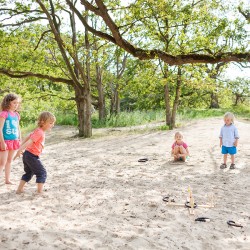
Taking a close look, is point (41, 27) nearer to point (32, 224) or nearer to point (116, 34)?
point (116, 34)

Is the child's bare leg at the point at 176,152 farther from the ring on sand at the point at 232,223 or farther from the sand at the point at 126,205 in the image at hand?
the ring on sand at the point at 232,223

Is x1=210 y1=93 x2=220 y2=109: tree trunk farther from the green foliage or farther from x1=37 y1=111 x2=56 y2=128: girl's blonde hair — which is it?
x1=37 y1=111 x2=56 y2=128: girl's blonde hair

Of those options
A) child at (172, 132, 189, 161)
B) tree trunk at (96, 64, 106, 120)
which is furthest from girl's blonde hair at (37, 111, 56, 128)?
tree trunk at (96, 64, 106, 120)

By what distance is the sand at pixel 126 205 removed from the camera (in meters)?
3.48

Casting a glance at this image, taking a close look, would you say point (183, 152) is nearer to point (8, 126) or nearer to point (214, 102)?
point (8, 126)

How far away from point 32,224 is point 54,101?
1327cm

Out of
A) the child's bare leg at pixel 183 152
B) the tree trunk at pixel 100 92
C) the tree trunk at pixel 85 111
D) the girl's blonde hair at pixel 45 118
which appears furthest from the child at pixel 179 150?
the tree trunk at pixel 100 92

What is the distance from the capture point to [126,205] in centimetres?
473

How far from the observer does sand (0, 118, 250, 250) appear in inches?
137

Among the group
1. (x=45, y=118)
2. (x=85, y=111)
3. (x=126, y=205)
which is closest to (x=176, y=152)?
(x=126, y=205)

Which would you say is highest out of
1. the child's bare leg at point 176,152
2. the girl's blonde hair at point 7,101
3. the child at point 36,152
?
the girl's blonde hair at point 7,101

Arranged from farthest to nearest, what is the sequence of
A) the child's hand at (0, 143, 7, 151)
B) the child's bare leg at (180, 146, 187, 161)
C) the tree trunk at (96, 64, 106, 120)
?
1. the tree trunk at (96, 64, 106, 120)
2. the child's bare leg at (180, 146, 187, 161)
3. the child's hand at (0, 143, 7, 151)

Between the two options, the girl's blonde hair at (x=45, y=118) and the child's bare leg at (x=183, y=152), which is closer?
the girl's blonde hair at (x=45, y=118)

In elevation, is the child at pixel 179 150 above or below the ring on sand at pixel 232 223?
above
